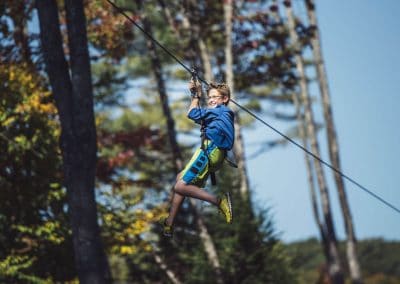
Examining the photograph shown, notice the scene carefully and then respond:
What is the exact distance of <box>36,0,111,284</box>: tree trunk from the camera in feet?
27.1

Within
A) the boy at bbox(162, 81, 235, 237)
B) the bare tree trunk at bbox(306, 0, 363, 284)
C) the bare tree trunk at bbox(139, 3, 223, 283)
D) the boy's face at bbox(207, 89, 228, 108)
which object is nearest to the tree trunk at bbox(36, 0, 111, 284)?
the boy at bbox(162, 81, 235, 237)

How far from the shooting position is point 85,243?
8.24 m

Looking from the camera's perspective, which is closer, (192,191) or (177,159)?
(192,191)

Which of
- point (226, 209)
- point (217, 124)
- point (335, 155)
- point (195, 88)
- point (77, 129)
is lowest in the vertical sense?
point (226, 209)

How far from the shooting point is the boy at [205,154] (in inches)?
232

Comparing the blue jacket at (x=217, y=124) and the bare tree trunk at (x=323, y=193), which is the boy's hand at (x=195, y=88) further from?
the bare tree trunk at (x=323, y=193)

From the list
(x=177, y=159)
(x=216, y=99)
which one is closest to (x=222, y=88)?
(x=216, y=99)

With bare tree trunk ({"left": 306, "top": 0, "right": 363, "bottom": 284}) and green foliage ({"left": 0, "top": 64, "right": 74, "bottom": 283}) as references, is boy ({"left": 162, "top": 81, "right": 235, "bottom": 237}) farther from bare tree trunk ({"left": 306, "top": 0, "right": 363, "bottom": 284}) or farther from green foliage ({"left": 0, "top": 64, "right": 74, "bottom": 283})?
bare tree trunk ({"left": 306, "top": 0, "right": 363, "bottom": 284})

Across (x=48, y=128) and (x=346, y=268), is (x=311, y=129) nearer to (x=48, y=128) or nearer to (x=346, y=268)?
(x=48, y=128)

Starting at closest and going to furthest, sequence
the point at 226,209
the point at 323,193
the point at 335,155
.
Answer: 1. the point at 226,209
2. the point at 335,155
3. the point at 323,193

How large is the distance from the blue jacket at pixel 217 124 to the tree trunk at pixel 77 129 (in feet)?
9.55

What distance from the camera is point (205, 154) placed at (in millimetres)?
5922

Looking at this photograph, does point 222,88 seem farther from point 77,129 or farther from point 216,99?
point 77,129

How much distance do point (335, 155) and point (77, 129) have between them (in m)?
14.1
